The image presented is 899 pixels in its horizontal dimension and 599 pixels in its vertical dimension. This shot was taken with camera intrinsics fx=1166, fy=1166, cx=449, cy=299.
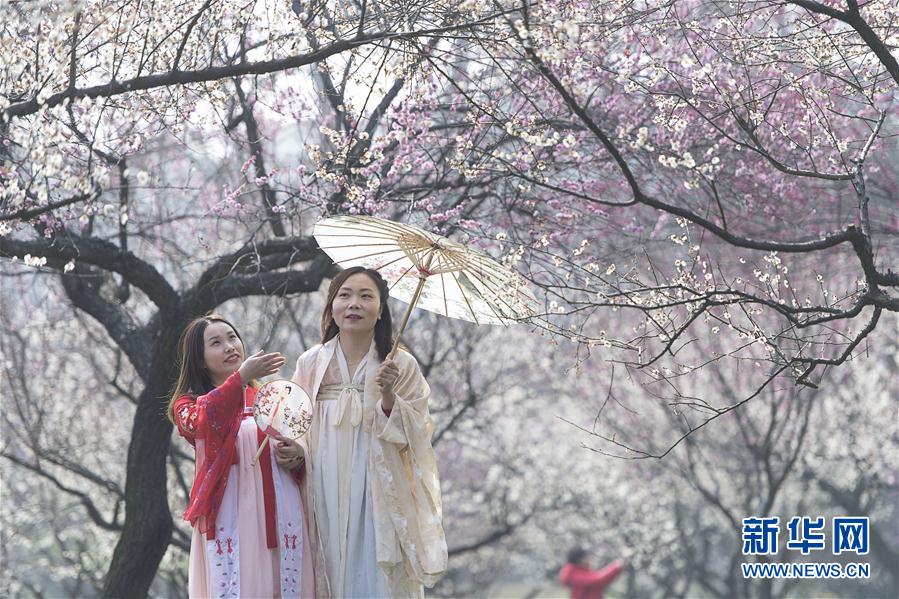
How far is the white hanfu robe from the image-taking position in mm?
4523

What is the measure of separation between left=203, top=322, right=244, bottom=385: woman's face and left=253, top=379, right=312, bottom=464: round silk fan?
0.77 ft

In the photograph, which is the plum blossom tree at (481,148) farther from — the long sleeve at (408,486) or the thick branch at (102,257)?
the long sleeve at (408,486)

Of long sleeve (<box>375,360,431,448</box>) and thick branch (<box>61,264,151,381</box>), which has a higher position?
thick branch (<box>61,264,151,381</box>)

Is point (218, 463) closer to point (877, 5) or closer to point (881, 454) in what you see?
point (877, 5)

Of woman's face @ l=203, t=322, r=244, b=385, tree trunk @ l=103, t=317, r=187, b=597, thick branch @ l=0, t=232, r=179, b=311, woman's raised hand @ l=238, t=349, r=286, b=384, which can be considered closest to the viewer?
woman's raised hand @ l=238, t=349, r=286, b=384

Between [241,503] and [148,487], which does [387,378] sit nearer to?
[241,503]

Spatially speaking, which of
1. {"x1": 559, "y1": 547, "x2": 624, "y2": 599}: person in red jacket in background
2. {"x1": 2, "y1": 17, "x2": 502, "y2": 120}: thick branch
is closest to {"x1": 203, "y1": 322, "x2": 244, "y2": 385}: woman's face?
{"x1": 2, "y1": 17, "x2": 502, "y2": 120}: thick branch

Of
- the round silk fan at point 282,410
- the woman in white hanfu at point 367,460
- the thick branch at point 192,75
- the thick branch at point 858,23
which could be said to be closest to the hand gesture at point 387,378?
the woman in white hanfu at point 367,460

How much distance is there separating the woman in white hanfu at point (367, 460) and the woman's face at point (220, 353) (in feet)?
0.91

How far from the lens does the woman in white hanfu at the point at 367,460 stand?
4.53m

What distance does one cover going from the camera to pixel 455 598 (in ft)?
62.4

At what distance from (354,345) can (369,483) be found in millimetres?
576

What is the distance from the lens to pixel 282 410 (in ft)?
14.7

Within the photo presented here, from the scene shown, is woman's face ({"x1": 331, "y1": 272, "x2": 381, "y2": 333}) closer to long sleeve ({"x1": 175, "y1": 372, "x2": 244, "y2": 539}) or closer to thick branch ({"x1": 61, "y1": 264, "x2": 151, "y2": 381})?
long sleeve ({"x1": 175, "y1": 372, "x2": 244, "y2": 539})
